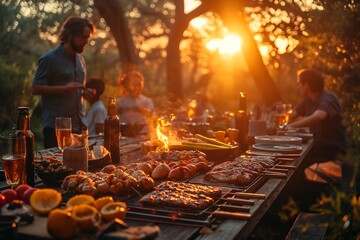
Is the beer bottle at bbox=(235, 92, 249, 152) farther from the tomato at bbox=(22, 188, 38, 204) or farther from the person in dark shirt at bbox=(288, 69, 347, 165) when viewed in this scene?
the tomato at bbox=(22, 188, 38, 204)

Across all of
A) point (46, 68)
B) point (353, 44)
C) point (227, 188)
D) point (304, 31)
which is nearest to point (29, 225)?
→ point (227, 188)

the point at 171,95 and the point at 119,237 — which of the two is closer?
the point at 119,237

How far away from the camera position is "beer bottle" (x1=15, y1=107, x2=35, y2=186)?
9.45 ft

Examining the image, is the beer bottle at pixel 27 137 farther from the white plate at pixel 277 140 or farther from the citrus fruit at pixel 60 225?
the white plate at pixel 277 140

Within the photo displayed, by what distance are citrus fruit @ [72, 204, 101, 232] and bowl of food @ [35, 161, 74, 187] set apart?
1.20 metres

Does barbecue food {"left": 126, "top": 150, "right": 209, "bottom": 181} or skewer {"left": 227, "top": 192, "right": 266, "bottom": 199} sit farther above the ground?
barbecue food {"left": 126, "top": 150, "right": 209, "bottom": 181}

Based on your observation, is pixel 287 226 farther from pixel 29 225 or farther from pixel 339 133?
pixel 29 225

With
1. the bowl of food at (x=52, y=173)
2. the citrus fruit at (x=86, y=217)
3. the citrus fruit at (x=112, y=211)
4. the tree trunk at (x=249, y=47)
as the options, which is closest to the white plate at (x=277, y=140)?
the bowl of food at (x=52, y=173)

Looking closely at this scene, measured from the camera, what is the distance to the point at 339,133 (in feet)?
24.3

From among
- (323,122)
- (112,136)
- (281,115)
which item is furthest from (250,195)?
(323,122)

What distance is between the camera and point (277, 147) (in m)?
5.04

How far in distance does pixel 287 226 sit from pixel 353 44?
4.68 m

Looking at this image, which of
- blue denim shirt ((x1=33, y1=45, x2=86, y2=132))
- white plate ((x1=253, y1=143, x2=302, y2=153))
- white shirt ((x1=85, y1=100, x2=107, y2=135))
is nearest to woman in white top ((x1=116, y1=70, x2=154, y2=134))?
white shirt ((x1=85, y1=100, x2=107, y2=135))

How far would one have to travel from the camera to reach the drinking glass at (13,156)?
2861 millimetres
